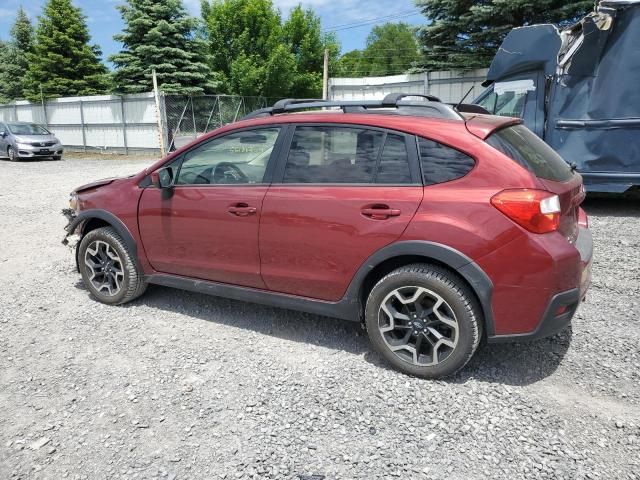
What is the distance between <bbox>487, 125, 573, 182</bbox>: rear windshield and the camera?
9.89ft

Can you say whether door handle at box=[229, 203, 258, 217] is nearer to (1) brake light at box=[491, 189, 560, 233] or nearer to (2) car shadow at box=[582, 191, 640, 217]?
(1) brake light at box=[491, 189, 560, 233]

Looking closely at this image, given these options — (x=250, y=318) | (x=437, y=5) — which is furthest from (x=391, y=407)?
(x=437, y=5)

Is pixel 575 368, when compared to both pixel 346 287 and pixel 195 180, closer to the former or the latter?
pixel 346 287

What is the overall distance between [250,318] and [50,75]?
31.3 metres

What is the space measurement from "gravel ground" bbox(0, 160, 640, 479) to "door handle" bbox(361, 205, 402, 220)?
1024mm

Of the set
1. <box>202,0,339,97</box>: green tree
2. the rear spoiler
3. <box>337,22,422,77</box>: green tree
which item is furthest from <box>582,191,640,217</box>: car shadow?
<box>337,22,422,77</box>: green tree

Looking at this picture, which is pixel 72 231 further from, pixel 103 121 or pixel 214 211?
pixel 103 121

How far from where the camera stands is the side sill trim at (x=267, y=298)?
3.38m

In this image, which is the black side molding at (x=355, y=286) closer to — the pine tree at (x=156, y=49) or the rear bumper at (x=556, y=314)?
the rear bumper at (x=556, y=314)

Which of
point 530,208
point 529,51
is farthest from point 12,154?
point 530,208

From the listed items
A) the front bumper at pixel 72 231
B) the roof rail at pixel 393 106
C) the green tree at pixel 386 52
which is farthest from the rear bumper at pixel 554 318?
the green tree at pixel 386 52

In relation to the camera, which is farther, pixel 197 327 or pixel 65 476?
pixel 197 327

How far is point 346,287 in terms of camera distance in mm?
3311

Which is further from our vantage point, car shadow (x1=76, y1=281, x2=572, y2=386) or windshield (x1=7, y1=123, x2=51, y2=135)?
windshield (x1=7, y1=123, x2=51, y2=135)
